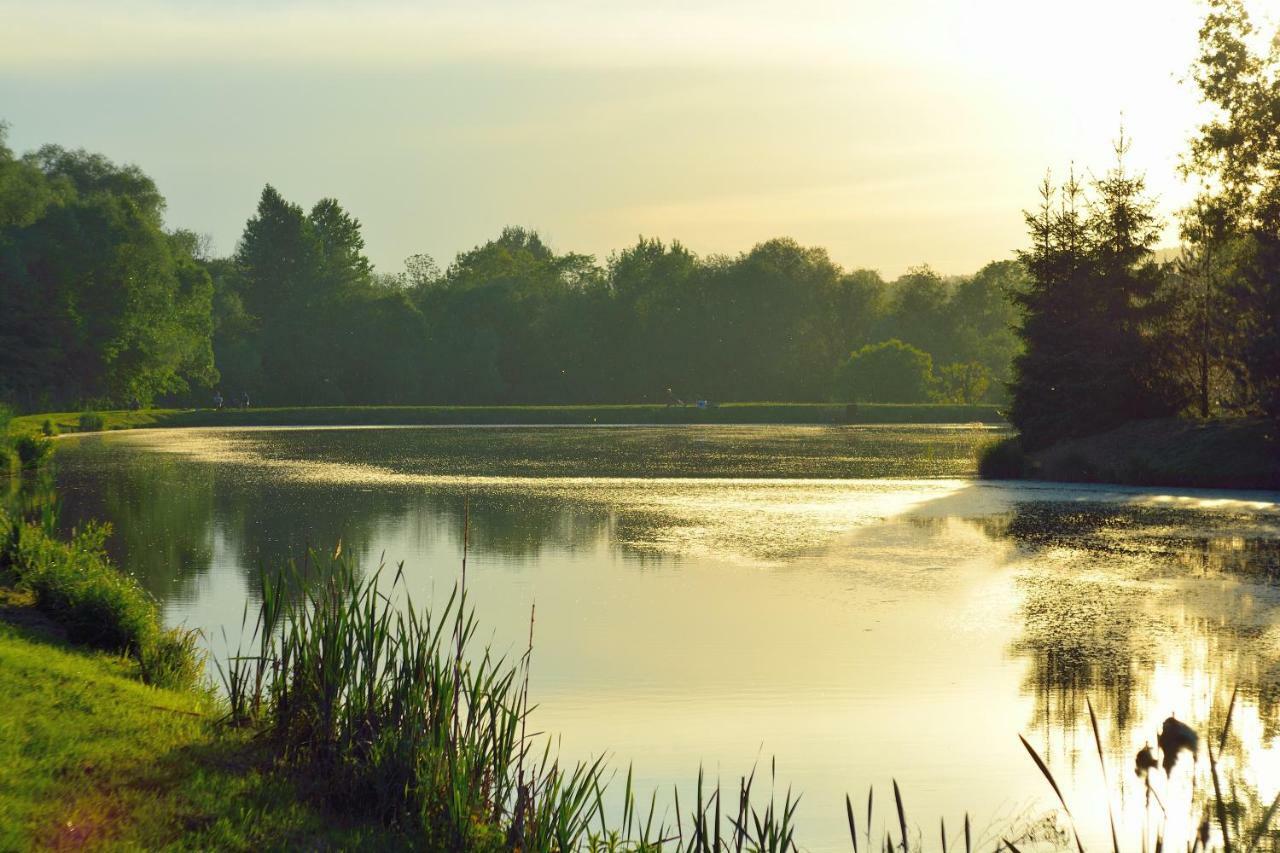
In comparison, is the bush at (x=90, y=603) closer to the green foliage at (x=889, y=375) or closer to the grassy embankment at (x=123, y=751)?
the grassy embankment at (x=123, y=751)

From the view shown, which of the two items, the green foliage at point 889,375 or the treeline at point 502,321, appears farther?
the green foliage at point 889,375

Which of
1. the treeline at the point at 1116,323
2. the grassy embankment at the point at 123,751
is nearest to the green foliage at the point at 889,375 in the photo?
the treeline at the point at 1116,323

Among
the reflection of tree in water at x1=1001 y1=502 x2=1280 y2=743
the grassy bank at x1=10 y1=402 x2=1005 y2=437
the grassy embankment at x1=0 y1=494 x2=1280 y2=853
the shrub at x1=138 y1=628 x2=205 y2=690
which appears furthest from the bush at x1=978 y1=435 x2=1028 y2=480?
the grassy bank at x1=10 y1=402 x2=1005 y2=437

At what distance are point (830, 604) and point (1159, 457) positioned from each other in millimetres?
18014

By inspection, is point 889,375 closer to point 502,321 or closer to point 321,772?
point 502,321

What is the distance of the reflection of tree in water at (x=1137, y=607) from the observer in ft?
33.6

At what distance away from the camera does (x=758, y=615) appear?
13602 millimetres

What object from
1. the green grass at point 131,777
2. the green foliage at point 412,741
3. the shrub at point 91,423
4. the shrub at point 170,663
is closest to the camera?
the green grass at point 131,777

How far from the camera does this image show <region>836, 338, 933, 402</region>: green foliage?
82250 mm

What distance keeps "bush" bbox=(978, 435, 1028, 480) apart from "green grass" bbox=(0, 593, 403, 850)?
2696 centimetres

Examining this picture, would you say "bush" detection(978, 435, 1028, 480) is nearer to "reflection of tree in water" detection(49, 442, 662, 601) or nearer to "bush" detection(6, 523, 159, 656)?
"reflection of tree in water" detection(49, 442, 662, 601)

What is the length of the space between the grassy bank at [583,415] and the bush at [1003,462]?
34878mm

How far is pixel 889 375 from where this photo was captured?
8269cm

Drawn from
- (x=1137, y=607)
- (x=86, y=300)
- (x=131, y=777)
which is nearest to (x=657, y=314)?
(x=86, y=300)
